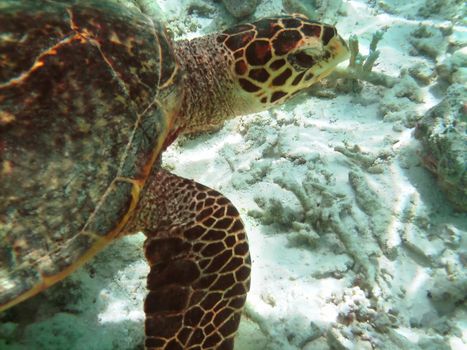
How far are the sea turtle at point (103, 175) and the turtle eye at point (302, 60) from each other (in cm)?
77

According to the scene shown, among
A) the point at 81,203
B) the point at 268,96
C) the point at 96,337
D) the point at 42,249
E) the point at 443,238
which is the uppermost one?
the point at 268,96

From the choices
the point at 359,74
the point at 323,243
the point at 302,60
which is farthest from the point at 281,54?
the point at 359,74

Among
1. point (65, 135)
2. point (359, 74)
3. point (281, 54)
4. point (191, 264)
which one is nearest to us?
point (65, 135)

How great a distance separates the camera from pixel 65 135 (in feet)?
4.93

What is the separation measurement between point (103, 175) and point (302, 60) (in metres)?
1.53

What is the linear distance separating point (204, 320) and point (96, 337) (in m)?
0.66

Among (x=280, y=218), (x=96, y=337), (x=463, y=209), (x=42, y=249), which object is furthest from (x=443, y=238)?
(x=42, y=249)

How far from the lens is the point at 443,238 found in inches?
94.0

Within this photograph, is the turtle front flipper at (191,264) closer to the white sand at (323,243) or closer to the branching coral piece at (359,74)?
the white sand at (323,243)

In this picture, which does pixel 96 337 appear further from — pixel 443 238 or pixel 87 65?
pixel 443 238

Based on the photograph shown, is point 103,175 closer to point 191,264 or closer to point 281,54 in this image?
point 191,264

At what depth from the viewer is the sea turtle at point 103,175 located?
1414mm

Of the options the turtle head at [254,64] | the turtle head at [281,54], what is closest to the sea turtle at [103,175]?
the turtle head at [254,64]

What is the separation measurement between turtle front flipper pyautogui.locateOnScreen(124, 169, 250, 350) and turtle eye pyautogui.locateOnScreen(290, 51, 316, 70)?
1.06 m
